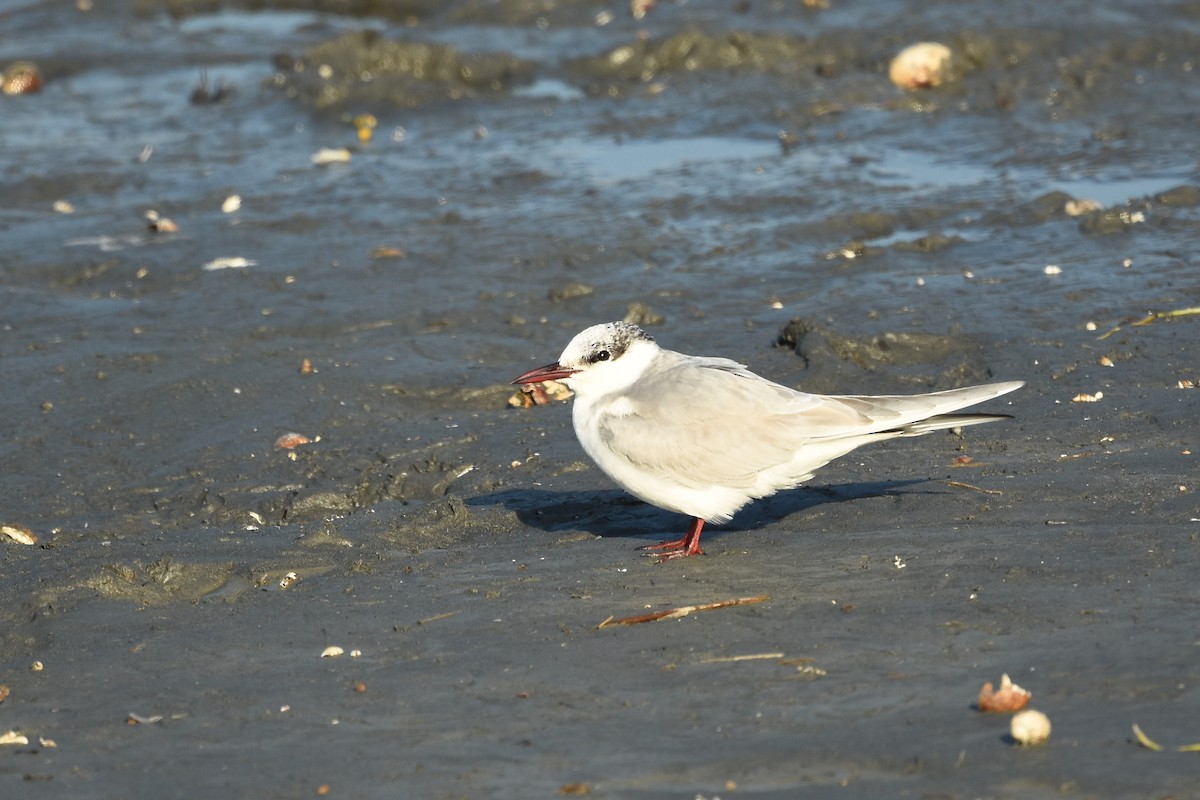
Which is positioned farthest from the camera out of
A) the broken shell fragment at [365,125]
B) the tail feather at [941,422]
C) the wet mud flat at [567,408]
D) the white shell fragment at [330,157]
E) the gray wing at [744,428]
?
the broken shell fragment at [365,125]

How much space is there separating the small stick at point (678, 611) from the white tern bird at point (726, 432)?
2.14ft

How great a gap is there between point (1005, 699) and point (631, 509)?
106 inches

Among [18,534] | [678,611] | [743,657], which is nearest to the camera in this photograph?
[743,657]

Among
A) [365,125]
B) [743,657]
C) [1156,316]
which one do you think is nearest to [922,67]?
[365,125]

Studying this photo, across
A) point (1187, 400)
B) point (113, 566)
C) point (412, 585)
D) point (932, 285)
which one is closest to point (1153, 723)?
point (412, 585)

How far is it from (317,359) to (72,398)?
1308mm

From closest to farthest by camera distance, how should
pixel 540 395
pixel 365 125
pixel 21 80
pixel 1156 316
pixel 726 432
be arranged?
pixel 726 432 → pixel 540 395 → pixel 1156 316 → pixel 365 125 → pixel 21 80

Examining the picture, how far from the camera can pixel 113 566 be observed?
5.57 meters

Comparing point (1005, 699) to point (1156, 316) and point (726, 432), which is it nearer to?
point (726, 432)

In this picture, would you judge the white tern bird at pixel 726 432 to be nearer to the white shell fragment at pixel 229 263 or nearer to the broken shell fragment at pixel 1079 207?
the broken shell fragment at pixel 1079 207

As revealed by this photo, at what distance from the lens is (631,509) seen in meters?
6.43

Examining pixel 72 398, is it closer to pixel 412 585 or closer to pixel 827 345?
pixel 412 585

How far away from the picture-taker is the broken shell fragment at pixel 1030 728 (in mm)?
3740

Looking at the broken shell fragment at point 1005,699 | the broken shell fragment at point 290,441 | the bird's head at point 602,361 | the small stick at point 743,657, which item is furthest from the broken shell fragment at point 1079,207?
the broken shell fragment at point 1005,699
